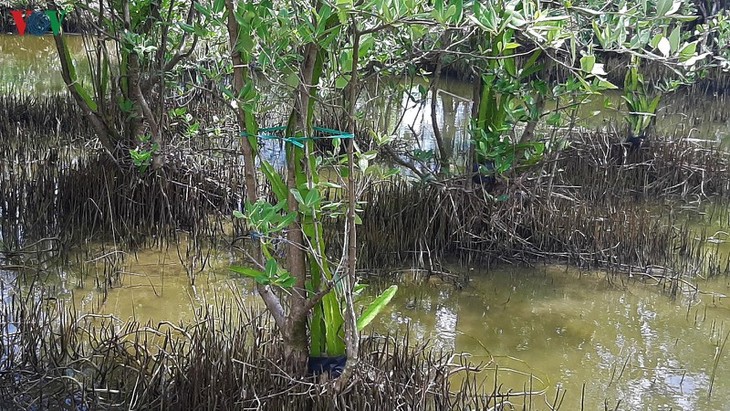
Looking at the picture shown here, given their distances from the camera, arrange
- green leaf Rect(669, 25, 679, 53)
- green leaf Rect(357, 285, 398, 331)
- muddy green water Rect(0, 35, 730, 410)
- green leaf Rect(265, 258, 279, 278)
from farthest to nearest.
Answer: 1. muddy green water Rect(0, 35, 730, 410)
2. green leaf Rect(357, 285, 398, 331)
3. green leaf Rect(265, 258, 279, 278)
4. green leaf Rect(669, 25, 679, 53)

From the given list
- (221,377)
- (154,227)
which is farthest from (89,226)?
(221,377)

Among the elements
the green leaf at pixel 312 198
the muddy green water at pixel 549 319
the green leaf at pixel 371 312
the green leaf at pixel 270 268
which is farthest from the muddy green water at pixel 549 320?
the green leaf at pixel 312 198

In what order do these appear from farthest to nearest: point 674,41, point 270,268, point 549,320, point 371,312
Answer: point 549,320 → point 371,312 → point 270,268 → point 674,41

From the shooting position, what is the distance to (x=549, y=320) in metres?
3.33

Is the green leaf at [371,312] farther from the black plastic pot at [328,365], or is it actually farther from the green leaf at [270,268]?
the green leaf at [270,268]

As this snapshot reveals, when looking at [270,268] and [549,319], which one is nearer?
[270,268]

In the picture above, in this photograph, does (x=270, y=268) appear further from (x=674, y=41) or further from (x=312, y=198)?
(x=674, y=41)

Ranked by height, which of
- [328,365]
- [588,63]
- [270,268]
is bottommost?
[328,365]

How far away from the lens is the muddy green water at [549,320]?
9.12 feet

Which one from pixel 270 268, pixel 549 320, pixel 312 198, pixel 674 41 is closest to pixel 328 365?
pixel 270 268

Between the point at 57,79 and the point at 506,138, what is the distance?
668cm

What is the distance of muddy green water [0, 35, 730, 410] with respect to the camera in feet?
9.12

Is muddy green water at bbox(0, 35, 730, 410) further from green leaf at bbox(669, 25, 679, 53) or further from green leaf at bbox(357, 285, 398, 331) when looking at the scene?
green leaf at bbox(669, 25, 679, 53)

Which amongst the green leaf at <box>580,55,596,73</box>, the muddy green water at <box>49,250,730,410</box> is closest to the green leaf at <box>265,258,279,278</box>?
the green leaf at <box>580,55,596,73</box>
